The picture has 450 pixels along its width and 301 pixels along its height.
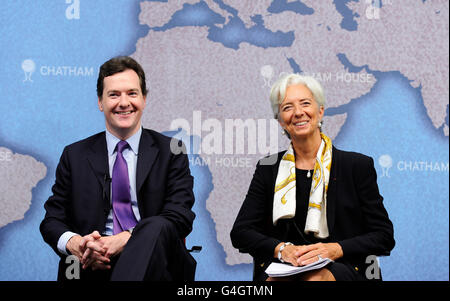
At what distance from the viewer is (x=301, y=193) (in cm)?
230

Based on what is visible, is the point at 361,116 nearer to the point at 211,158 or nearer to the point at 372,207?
the point at 211,158

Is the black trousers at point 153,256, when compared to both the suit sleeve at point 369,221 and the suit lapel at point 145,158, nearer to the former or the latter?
the suit lapel at point 145,158

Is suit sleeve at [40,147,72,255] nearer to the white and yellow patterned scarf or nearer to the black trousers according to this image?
the black trousers

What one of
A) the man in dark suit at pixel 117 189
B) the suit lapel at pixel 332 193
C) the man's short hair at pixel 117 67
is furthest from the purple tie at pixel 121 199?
the suit lapel at pixel 332 193

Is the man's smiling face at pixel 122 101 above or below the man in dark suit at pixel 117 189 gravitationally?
above

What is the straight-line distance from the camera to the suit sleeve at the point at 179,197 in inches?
85.0

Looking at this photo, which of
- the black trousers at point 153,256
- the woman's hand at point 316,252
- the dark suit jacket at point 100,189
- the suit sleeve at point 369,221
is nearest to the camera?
the black trousers at point 153,256

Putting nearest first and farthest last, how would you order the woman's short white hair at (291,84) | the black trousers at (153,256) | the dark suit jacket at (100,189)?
the black trousers at (153,256) < the dark suit jacket at (100,189) < the woman's short white hair at (291,84)

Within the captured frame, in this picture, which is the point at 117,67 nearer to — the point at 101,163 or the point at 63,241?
the point at 101,163

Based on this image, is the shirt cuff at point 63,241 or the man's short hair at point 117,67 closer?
the shirt cuff at point 63,241

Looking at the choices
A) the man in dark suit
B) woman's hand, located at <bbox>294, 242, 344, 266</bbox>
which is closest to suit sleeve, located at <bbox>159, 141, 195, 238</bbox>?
the man in dark suit

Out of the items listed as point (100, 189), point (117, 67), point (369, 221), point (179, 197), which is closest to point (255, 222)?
point (179, 197)

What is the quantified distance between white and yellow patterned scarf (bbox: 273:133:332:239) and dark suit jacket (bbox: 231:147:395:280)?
0.11ft

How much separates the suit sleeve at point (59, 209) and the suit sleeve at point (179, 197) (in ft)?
1.43
